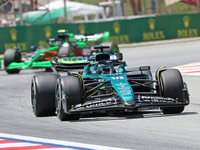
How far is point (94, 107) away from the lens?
25.9 feet

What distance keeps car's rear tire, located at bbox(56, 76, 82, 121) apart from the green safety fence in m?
22.8

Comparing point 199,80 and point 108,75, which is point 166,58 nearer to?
point 199,80

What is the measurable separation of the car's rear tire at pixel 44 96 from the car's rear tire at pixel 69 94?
19.3 inches

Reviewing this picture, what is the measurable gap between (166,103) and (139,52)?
18101 mm

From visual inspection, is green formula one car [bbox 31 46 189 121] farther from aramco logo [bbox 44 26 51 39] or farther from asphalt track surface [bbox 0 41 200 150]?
aramco logo [bbox 44 26 51 39]

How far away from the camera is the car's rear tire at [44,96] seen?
→ 874 centimetres

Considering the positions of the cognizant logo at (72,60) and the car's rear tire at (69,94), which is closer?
the car's rear tire at (69,94)

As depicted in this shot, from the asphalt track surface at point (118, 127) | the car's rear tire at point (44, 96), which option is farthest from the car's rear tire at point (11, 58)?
the car's rear tire at point (44, 96)

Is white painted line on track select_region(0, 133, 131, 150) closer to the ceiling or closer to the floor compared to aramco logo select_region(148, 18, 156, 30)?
closer to the floor

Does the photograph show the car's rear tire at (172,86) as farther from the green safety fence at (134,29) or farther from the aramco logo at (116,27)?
the aramco logo at (116,27)

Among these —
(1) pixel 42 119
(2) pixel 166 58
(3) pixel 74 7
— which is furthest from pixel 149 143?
(3) pixel 74 7

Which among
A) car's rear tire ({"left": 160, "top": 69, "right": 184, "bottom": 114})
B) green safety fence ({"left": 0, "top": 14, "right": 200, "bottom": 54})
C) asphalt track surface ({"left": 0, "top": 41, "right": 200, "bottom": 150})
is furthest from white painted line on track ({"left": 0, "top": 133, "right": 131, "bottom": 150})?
green safety fence ({"left": 0, "top": 14, "right": 200, "bottom": 54})

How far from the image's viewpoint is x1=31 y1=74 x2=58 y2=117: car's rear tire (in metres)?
8.74

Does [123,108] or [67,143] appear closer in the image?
[67,143]
